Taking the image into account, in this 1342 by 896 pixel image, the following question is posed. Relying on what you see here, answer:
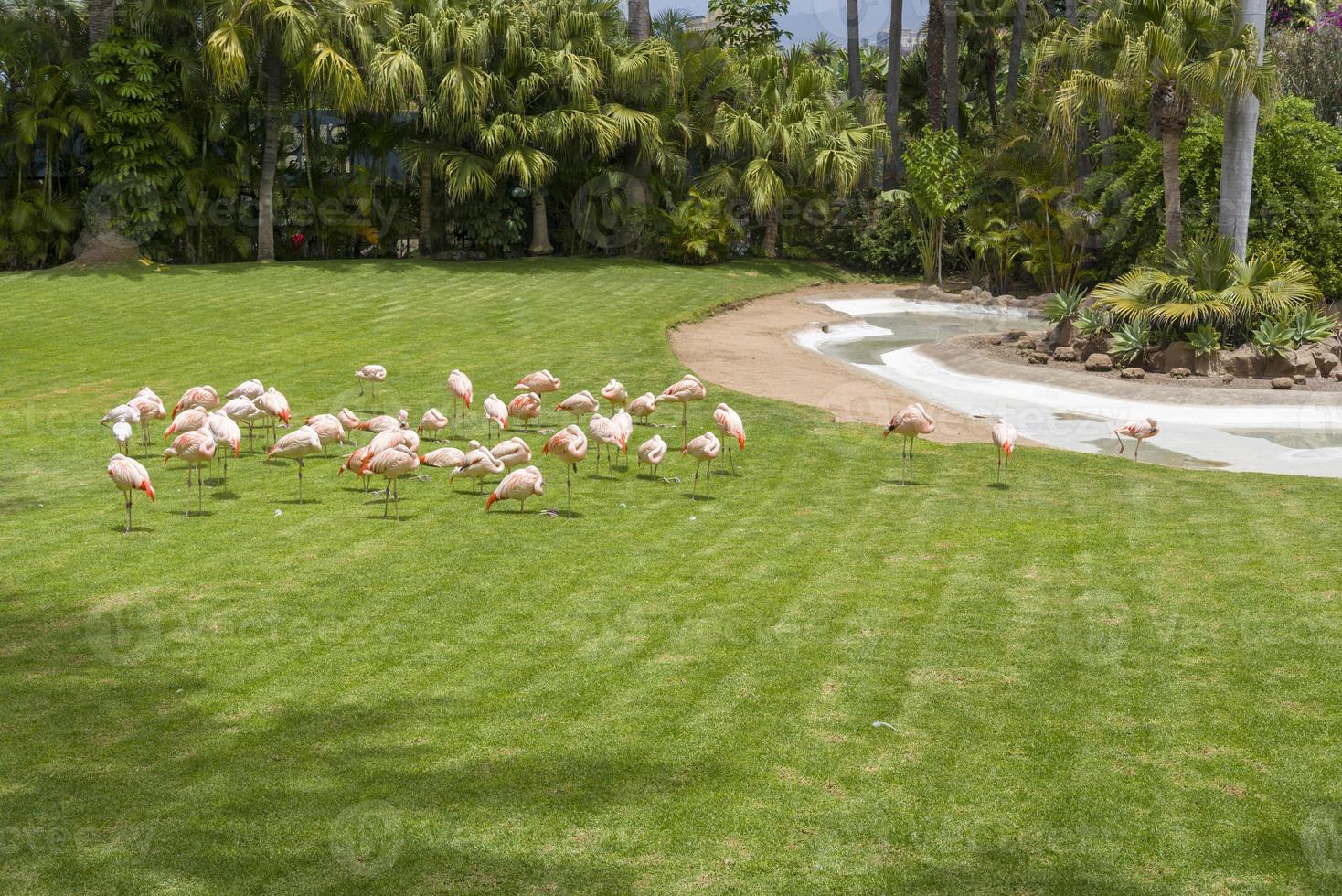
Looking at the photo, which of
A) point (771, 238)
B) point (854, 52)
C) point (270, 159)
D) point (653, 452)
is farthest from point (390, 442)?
point (854, 52)

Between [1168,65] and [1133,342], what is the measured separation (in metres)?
4.91

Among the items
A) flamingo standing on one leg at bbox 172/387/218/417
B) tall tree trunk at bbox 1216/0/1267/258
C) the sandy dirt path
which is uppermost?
tall tree trunk at bbox 1216/0/1267/258

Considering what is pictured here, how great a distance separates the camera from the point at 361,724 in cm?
711

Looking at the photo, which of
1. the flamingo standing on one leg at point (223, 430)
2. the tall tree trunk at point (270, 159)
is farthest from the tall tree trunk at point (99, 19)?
the flamingo standing on one leg at point (223, 430)

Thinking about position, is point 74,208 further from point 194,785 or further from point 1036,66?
point 194,785

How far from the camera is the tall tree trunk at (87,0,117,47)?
3028 cm

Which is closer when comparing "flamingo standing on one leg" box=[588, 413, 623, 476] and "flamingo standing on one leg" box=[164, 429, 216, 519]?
"flamingo standing on one leg" box=[164, 429, 216, 519]

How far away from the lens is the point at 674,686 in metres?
7.76

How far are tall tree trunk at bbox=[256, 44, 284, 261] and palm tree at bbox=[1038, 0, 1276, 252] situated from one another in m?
18.3

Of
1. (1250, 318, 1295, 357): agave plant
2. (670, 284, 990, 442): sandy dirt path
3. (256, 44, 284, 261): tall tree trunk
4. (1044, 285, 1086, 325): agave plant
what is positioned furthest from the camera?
(256, 44, 284, 261): tall tree trunk

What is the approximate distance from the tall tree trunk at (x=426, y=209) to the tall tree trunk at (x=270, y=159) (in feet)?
12.4

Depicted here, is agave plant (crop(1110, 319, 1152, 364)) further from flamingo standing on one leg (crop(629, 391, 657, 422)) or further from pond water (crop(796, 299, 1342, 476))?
flamingo standing on one leg (crop(629, 391, 657, 422))

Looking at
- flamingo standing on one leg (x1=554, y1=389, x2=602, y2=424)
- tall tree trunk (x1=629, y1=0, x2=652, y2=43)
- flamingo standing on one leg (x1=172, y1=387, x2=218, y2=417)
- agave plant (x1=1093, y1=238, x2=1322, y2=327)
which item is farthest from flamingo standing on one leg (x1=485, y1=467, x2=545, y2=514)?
tall tree trunk (x1=629, y1=0, x2=652, y2=43)

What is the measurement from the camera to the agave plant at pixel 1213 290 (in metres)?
22.0
